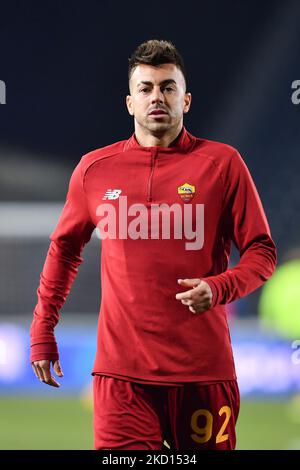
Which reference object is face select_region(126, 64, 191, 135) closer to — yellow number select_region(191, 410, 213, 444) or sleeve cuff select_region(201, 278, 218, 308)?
sleeve cuff select_region(201, 278, 218, 308)

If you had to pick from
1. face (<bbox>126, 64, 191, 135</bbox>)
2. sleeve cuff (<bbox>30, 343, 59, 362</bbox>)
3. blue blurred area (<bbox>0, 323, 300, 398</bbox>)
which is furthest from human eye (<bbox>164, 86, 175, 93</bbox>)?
blue blurred area (<bbox>0, 323, 300, 398</bbox>)

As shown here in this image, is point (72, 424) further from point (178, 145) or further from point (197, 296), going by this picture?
point (197, 296)

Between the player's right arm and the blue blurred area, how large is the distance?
11.3 feet

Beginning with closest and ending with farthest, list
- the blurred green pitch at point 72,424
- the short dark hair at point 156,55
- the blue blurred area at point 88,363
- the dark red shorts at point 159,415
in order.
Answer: the dark red shorts at point 159,415, the short dark hair at point 156,55, the blurred green pitch at point 72,424, the blue blurred area at point 88,363

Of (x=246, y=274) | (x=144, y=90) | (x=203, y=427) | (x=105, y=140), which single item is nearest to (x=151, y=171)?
(x=144, y=90)

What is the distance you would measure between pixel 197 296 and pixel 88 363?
4.08m

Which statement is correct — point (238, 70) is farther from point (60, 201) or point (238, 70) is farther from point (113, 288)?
point (113, 288)

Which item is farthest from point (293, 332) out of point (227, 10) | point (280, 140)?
point (227, 10)

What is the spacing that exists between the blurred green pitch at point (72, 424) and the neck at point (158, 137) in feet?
8.11

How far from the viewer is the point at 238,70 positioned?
21.1 ft

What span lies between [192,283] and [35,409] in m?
3.87

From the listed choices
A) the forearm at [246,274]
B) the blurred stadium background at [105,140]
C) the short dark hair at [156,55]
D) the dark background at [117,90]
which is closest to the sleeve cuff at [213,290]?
the forearm at [246,274]

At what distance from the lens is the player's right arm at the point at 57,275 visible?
7.83ft

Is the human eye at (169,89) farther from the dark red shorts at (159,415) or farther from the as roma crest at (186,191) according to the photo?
the dark red shorts at (159,415)
